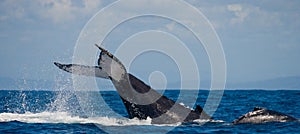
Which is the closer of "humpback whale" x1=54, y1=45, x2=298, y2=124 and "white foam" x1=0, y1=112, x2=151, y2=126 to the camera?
"humpback whale" x1=54, y1=45, x2=298, y2=124

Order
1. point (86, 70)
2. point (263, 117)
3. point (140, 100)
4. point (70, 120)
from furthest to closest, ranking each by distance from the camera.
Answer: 1. point (70, 120)
2. point (140, 100)
3. point (263, 117)
4. point (86, 70)

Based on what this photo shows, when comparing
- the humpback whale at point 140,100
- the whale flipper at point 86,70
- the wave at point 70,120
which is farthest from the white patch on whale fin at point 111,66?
the wave at point 70,120

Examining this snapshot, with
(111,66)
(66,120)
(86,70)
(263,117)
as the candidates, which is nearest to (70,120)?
(66,120)

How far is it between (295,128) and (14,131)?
6.59m

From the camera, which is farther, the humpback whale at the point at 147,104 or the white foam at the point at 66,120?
the white foam at the point at 66,120

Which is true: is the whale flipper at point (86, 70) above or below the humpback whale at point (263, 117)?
above

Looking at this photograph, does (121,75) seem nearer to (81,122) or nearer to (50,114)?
(81,122)

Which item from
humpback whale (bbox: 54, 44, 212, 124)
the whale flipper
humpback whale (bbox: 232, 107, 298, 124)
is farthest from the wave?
the whale flipper

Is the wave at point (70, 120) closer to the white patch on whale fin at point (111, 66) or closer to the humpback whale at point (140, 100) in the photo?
the humpback whale at point (140, 100)

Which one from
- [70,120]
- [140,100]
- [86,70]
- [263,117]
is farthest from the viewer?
[70,120]

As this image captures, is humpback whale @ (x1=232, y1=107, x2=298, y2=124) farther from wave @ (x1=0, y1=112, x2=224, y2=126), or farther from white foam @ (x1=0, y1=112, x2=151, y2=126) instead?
white foam @ (x1=0, y1=112, x2=151, y2=126)

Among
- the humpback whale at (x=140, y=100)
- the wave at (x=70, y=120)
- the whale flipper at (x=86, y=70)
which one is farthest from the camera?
the wave at (x=70, y=120)

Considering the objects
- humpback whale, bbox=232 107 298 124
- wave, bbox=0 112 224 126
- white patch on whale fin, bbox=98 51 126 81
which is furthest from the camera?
wave, bbox=0 112 224 126

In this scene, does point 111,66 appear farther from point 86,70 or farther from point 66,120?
point 66,120
